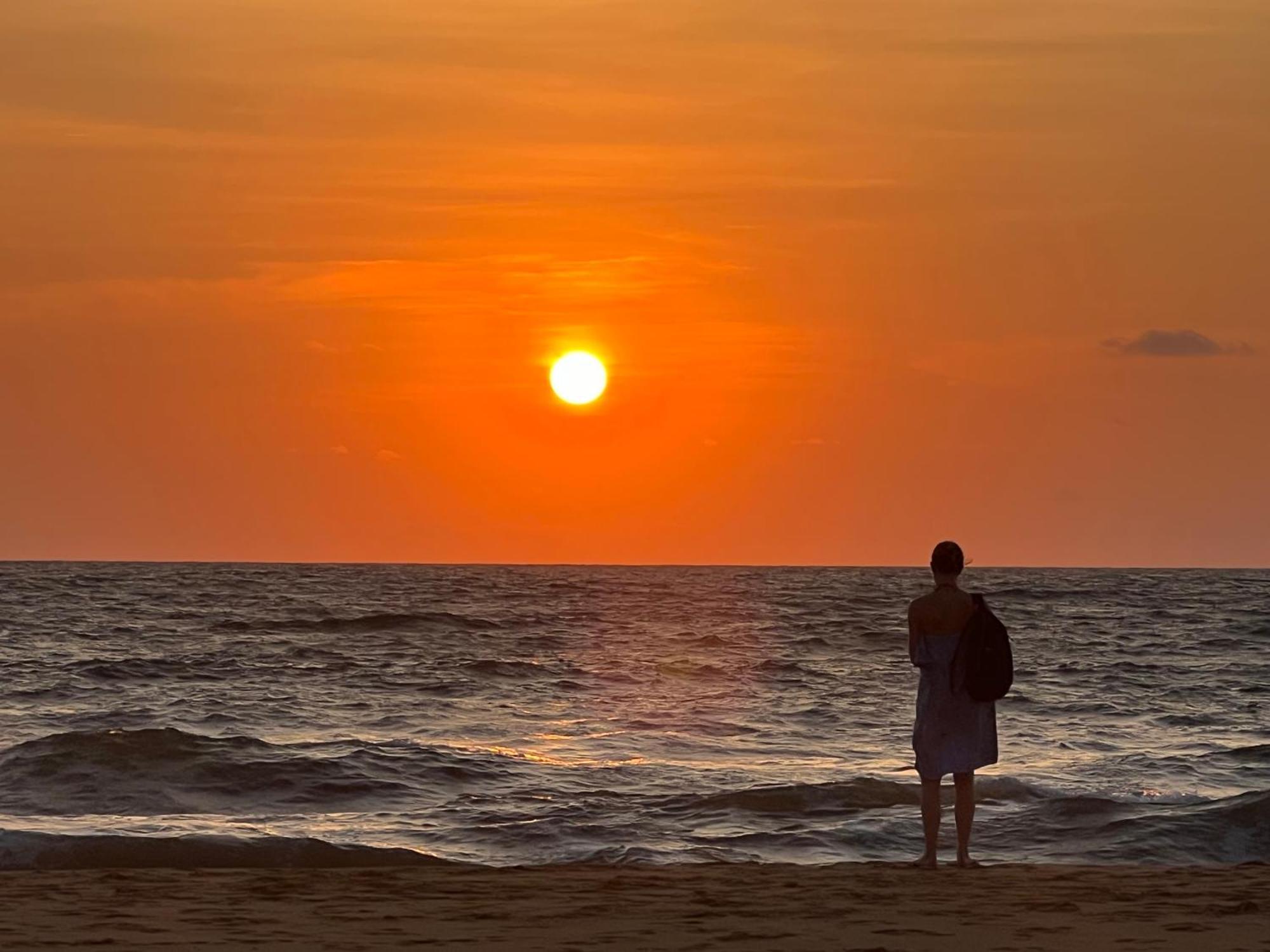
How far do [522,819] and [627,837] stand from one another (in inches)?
44.5

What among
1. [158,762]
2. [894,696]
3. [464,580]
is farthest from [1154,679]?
[464,580]

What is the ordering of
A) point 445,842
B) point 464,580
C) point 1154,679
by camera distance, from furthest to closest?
1. point 464,580
2. point 1154,679
3. point 445,842

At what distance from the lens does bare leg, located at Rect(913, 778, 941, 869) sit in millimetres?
9672

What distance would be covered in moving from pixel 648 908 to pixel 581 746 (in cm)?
1072

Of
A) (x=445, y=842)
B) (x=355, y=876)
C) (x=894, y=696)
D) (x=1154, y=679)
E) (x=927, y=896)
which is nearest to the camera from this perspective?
(x=927, y=896)

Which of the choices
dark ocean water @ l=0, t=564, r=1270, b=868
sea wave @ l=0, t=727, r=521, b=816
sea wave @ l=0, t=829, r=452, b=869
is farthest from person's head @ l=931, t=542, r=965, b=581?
sea wave @ l=0, t=727, r=521, b=816

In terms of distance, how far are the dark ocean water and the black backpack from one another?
2.98 meters

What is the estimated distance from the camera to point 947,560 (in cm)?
947

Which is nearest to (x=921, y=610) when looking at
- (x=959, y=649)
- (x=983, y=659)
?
(x=959, y=649)

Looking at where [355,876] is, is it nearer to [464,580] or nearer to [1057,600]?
[1057,600]

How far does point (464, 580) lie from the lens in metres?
103

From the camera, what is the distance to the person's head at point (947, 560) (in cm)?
946

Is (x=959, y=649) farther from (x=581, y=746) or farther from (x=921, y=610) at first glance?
(x=581, y=746)

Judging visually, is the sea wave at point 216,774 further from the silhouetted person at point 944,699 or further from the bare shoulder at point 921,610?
the bare shoulder at point 921,610
